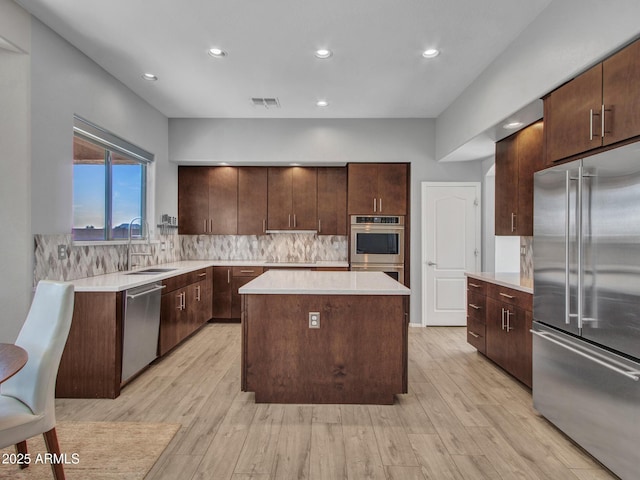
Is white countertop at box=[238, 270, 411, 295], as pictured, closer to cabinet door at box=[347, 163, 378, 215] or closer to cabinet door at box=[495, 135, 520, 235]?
cabinet door at box=[495, 135, 520, 235]

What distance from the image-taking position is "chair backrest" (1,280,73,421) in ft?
5.78

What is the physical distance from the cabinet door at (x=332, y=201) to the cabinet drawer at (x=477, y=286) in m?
2.16

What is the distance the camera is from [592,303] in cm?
218

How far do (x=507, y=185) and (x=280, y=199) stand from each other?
315 cm

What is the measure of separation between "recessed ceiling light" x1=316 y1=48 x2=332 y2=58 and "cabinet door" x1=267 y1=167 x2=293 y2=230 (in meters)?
2.42

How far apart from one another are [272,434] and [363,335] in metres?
0.94

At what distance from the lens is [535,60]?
2.81 metres

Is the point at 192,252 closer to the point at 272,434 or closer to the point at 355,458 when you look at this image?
the point at 272,434

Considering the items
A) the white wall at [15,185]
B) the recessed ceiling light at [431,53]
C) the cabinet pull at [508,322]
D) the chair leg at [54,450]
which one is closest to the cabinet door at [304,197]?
the recessed ceiling light at [431,53]

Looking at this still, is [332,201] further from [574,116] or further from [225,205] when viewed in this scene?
[574,116]

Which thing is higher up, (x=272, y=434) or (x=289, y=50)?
(x=289, y=50)

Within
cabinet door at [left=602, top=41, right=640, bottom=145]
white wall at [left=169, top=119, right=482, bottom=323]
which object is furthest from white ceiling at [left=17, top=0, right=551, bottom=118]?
cabinet door at [left=602, top=41, right=640, bottom=145]

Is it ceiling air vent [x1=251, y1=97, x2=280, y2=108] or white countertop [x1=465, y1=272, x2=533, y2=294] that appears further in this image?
ceiling air vent [x1=251, y1=97, x2=280, y2=108]

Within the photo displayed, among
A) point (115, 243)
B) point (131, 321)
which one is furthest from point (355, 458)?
point (115, 243)
